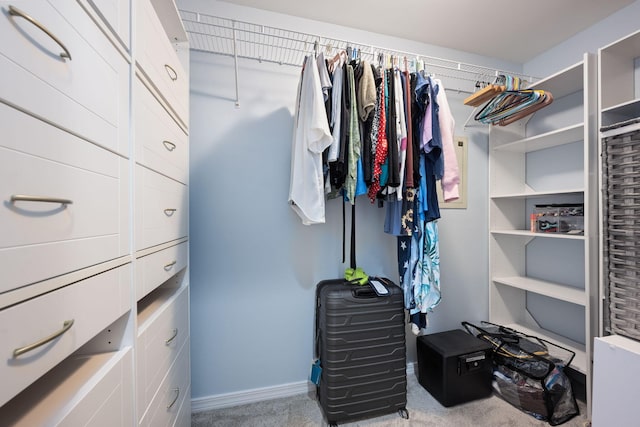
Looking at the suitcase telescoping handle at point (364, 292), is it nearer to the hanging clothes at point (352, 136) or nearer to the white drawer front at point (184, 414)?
the hanging clothes at point (352, 136)

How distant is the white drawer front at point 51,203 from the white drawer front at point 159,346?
1.25 feet

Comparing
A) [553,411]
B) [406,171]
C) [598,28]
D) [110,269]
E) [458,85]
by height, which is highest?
[598,28]

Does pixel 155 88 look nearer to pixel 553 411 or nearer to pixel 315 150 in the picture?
pixel 315 150

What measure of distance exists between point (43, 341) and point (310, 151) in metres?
1.05

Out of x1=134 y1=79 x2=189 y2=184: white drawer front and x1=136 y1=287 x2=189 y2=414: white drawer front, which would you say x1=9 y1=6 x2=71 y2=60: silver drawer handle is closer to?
x1=134 y1=79 x2=189 y2=184: white drawer front

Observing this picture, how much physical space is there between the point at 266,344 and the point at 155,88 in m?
1.53

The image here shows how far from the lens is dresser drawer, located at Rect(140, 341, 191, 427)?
852mm

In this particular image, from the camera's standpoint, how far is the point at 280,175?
1648 millimetres

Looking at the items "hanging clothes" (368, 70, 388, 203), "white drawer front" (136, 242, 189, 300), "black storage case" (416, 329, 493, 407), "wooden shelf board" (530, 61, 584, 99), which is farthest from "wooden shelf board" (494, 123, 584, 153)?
"white drawer front" (136, 242, 189, 300)

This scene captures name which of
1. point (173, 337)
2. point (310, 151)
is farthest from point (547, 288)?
point (173, 337)

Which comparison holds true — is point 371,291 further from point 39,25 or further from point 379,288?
point 39,25

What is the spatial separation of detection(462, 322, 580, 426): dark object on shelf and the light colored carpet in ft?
0.15

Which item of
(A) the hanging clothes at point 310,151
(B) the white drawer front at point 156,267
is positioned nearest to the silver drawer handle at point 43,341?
(B) the white drawer front at point 156,267

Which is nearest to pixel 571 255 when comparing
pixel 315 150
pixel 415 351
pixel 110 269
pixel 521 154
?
pixel 521 154
